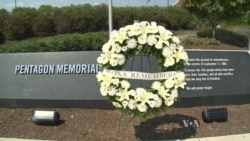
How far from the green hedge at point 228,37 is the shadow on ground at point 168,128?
58.2 feet

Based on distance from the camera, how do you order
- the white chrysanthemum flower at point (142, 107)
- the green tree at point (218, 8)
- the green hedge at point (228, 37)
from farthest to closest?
the green hedge at point (228, 37)
the green tree at point (218, 8)
the white chrysanthemum flower at point (142, 107)

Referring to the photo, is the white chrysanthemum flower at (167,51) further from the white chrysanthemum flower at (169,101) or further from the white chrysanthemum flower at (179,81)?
the white chrysanthemum flower at (169,101)

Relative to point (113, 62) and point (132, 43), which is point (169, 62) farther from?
point (113, 62)

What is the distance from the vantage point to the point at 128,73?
5.56 m

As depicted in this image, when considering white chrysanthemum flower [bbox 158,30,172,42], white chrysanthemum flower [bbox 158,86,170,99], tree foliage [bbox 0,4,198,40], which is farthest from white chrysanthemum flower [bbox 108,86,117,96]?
tree foliage [bbox 0,4,198,40]

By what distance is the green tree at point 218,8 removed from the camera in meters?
20.2

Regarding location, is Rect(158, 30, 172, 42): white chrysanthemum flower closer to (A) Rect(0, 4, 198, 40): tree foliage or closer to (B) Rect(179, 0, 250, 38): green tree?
(B) Rect(179, 0, 250, 38): green tree

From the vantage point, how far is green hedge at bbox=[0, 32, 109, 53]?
14.8 meters

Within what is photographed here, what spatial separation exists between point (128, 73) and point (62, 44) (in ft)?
38.1

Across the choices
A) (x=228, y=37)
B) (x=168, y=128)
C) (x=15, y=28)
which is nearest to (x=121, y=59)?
(x=168, y=128)

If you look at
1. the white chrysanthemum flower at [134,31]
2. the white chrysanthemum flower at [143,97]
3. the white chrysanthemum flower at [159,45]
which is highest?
the white chrysanthemum flower at [134,31]

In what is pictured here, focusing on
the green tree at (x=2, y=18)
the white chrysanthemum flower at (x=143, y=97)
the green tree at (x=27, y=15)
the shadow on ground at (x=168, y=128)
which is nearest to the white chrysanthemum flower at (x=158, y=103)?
the white chrysanthemum flower at (x=143, y=97)

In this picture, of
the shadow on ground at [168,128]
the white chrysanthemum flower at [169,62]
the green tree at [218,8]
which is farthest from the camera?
the green tree at [218,8]

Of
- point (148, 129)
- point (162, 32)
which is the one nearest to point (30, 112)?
point (148, 129)
